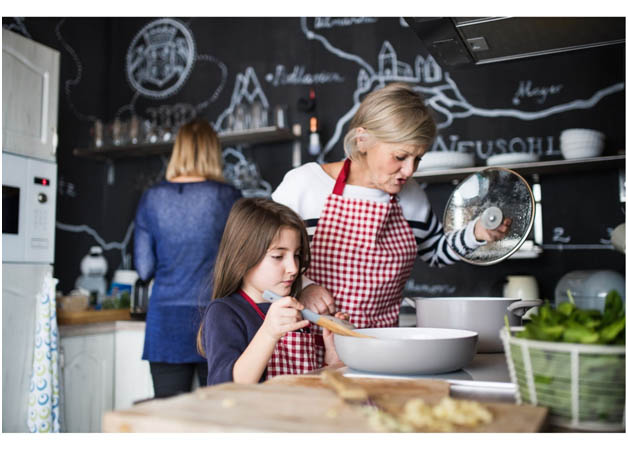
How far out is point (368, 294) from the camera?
4.99ft

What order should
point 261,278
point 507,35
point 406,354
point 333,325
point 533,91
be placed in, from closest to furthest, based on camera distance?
point 406,354
point 333,325
point 261,278
point 507,35
point 533,91

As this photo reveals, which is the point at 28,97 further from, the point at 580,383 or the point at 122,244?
the point at 580,383

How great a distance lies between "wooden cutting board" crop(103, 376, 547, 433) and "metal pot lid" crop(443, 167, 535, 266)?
2.38ft

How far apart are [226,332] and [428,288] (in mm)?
1937

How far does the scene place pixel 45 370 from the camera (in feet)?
7.49

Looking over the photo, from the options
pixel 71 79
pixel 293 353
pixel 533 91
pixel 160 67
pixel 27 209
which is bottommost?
pixel 293 353

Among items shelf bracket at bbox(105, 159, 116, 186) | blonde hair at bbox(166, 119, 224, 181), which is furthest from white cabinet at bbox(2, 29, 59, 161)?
shelf bracket at bbox(105, 159, 116, 186)

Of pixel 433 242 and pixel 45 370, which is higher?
pixel 433 242

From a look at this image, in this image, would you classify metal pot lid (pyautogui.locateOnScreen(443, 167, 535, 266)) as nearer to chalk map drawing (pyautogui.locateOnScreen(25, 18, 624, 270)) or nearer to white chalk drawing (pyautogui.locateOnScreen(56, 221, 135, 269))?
chalk map drawing (pyautogui.locateOnScreen(25, 18, 624, 270))

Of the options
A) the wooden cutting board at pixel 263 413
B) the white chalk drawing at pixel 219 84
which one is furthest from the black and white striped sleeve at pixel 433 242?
the white chalk drawing at pixel 219 84

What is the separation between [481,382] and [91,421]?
7.10 ft

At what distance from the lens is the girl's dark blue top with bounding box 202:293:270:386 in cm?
111

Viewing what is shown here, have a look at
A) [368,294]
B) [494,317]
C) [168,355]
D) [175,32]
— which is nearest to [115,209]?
[175,32]

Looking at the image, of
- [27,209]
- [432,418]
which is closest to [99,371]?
[27,209]
